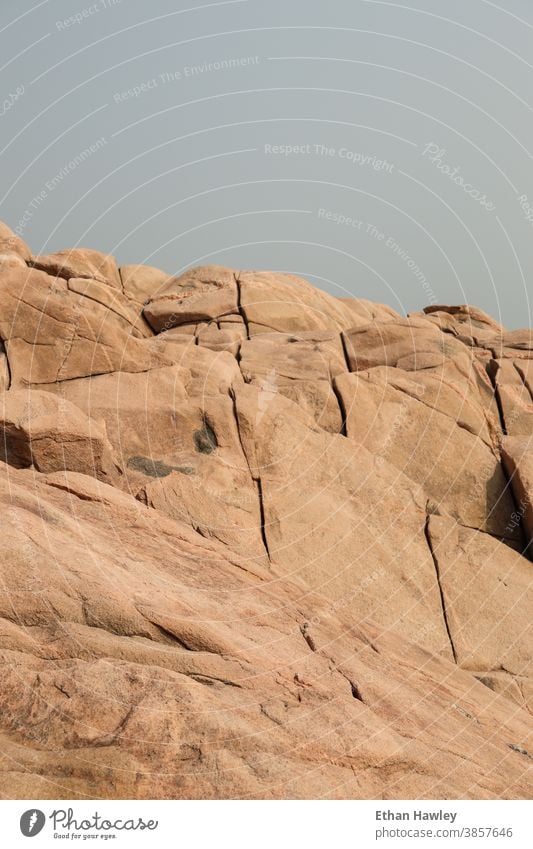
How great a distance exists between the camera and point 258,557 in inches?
601

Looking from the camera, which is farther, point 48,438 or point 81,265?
point 81,265

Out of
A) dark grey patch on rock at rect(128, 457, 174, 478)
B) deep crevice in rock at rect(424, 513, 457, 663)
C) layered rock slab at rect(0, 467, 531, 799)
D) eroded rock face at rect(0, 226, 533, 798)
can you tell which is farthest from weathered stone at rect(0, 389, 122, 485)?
deep crevice in rock at rect(424, 513, 457, 663)

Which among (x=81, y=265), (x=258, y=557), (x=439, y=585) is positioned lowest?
(x=258, y=557)

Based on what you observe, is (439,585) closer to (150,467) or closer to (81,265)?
(150,467)

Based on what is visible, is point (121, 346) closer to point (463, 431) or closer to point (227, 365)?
point (227, 365)

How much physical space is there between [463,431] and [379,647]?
10.2 metres

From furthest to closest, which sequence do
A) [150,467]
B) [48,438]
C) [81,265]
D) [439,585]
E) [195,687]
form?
[81,265] < [439,585] < [150,467] < [48,438] < [195,687]

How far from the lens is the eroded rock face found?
7.57 meters

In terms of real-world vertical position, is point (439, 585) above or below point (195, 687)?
above

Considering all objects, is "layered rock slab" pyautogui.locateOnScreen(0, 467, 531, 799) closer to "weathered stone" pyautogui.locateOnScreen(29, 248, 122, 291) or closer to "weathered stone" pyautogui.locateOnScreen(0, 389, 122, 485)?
"weathered stone" pyautogui.locateOnScreen(0, 389, 122, 485)

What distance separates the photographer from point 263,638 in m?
10.1

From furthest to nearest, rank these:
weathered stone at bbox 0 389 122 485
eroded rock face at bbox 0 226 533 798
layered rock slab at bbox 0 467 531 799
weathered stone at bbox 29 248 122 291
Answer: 1. weathered stone at bbox 29 248 122 291
2. weathered stone at bbox 0 389 122 485
3. eroded rock face at bbox 0 226 533 798
4. layered rock slab at bbox 0 467 531 799

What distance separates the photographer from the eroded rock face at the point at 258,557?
7574 mm

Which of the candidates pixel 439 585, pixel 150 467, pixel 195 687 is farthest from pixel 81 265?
pixel 195 687
